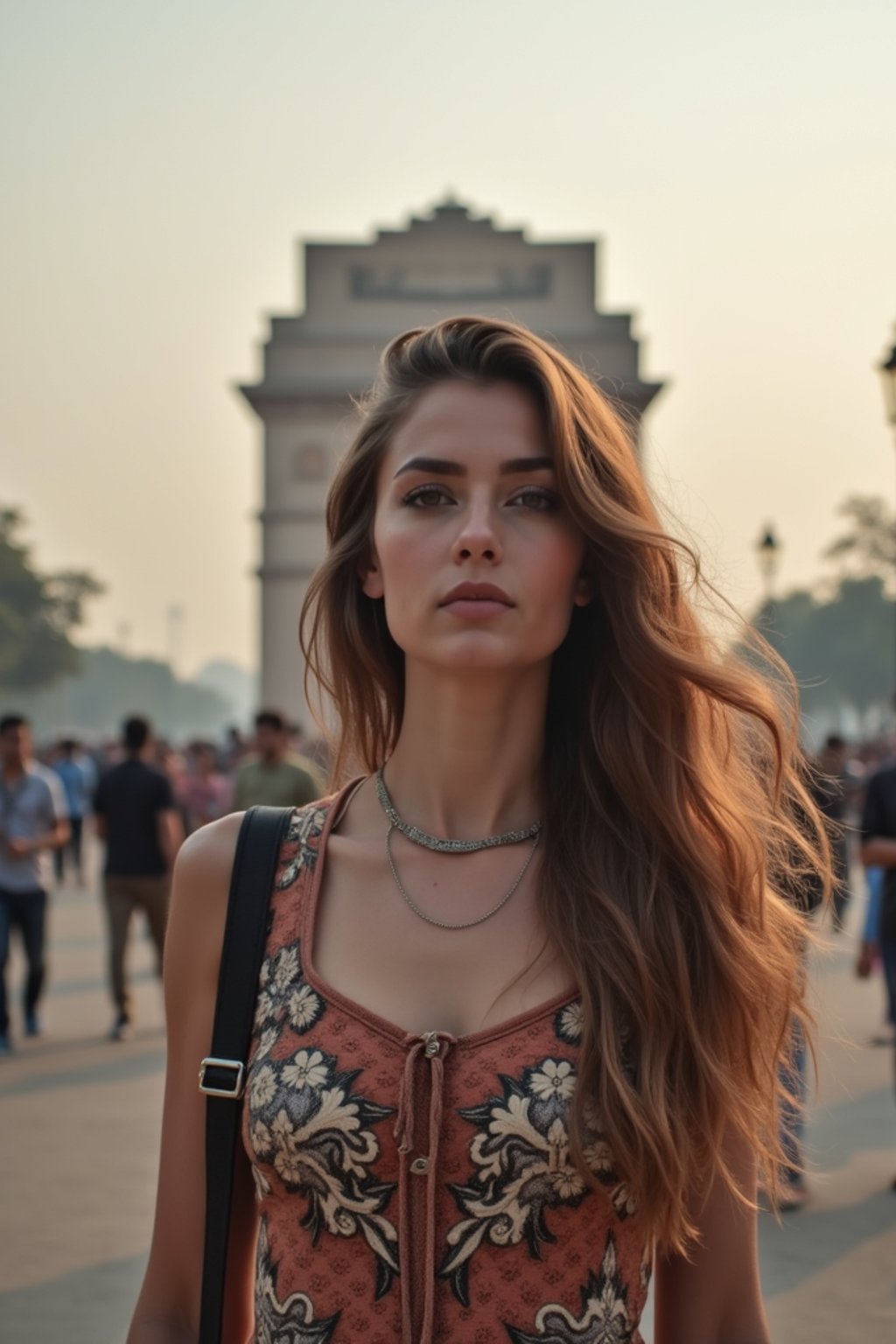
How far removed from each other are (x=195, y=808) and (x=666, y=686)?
16.2 metres

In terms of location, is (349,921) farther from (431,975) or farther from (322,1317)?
(322,1317)

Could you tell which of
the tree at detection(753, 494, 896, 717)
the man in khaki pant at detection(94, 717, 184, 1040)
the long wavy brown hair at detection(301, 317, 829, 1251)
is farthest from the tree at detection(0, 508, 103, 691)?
the long wavy brown hair at detection(301, 317, 829, 1251)

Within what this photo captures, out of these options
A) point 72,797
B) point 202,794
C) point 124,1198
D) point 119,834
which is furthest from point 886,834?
point 72,797

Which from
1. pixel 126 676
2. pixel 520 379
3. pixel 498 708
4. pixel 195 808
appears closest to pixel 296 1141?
pixel 498 708

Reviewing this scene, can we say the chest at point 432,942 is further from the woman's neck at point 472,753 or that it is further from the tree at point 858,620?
the tree at point 858,620

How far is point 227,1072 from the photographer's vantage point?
2.13 meters

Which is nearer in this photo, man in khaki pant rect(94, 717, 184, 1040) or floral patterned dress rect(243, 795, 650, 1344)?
floral patterned dress rect(243, 795, 650, 1344)

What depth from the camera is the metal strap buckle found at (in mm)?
2121

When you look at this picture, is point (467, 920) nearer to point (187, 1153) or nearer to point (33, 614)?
point (187, 1153)

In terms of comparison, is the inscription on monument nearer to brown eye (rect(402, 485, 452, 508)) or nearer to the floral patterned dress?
brown eye (rect(402, 485, 452, 508))

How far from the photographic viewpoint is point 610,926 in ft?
7.17

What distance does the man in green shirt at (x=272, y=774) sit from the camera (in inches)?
445

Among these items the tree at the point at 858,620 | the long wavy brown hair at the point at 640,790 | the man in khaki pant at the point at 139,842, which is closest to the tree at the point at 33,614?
the tree at the point at 858,620

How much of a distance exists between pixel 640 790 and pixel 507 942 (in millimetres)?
258
